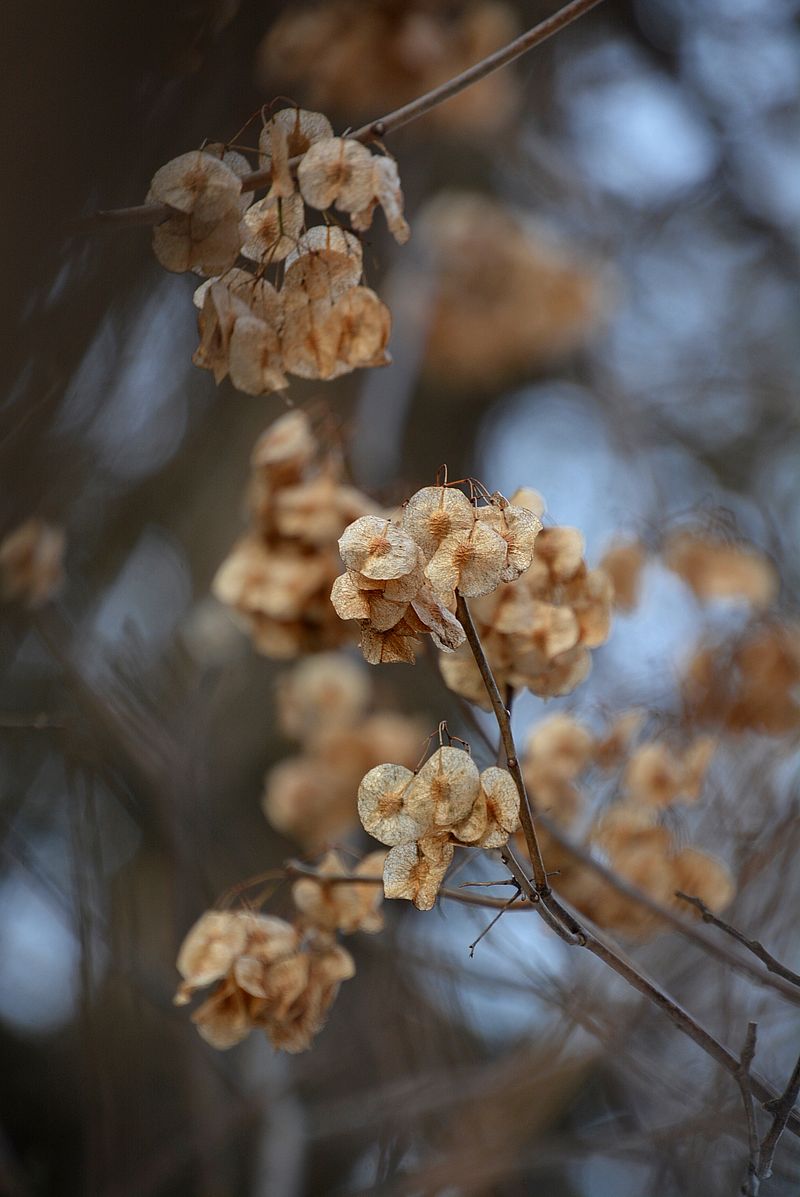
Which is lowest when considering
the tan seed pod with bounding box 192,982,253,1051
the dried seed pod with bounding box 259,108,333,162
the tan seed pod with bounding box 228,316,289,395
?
the tan seed pod with bounding box 192,982,253,1051

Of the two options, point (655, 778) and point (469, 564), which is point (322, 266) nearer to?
point (469, 564)

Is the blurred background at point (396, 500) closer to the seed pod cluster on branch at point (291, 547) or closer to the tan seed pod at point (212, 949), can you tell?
the seed pod cluster on branch at point (291, 547)

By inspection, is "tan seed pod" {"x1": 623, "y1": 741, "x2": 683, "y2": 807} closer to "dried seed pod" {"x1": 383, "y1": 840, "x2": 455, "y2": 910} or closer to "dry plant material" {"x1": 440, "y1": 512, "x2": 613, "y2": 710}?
"dry plant material" {"x1": 440, "y1": 512, "x2": 613, "y2": 710}

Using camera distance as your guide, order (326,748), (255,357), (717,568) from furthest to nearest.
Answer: (326,748) < (717,568) < (255,357)

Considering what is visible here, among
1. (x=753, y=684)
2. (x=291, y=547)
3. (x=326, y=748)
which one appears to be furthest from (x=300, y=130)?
(x=326, y=748)

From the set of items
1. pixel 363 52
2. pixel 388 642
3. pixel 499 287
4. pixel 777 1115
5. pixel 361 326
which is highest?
pixel 499 287

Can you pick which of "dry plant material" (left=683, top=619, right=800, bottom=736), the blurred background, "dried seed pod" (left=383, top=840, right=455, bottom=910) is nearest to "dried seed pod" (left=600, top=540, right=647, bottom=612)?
the blurred background

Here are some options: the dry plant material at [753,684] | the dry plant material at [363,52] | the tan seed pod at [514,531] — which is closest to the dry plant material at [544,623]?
the tan seed pod at [514,531]

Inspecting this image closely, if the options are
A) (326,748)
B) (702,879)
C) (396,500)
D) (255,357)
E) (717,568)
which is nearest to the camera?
(255,357)
